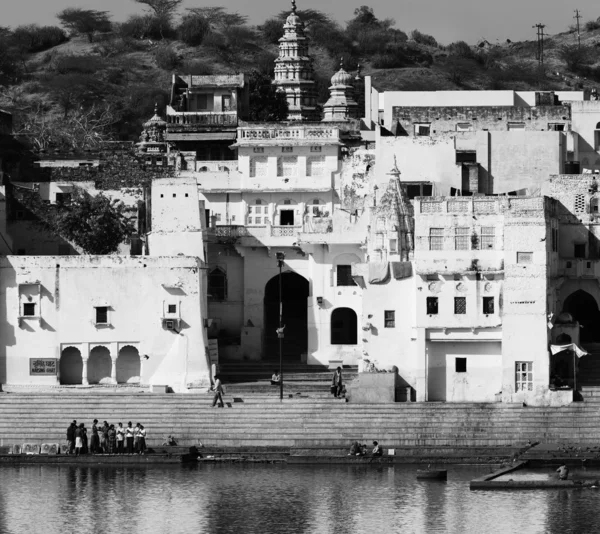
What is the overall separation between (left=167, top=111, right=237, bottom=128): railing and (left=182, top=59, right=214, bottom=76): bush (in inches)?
1449

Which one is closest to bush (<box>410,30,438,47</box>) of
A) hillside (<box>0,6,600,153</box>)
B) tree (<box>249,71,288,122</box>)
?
hillside (<box>0,6,600,153</box>)

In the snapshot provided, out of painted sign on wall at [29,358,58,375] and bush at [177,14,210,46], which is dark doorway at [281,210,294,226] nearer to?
painted sign on wall at [29,358,58,375]

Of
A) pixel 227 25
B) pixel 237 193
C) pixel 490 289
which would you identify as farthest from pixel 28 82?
pixel 490 289

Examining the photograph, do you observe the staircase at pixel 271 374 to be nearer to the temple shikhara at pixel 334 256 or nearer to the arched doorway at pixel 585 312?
the temple shikhara at pixel 334 256

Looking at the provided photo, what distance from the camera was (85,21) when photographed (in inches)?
5266

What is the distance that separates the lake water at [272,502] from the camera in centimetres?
5766

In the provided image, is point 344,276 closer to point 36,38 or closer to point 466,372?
point 466,372

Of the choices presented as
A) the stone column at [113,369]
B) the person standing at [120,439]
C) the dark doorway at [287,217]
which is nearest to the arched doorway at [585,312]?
the dark doorway at [287,217]

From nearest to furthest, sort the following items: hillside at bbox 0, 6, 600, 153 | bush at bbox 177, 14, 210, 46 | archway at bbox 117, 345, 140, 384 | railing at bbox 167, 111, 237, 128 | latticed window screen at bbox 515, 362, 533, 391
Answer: latticed window screen at bbox 515, 362, 533, 391 → archway at bbox 117, 345, 140, 384 → railing at bbox 167, 111, 237, 128 → hillside at bbox 0, 6, 600, 153 → bush at bbox 177, 14, 210, 46

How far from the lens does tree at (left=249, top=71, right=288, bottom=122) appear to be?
301 feet

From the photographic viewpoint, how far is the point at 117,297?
71.1m

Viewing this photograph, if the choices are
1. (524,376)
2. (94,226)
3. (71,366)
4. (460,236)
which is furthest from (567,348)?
Result: (94,226)

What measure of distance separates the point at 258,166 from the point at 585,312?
12083 mm

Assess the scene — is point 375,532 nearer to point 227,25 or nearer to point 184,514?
point 184,514
